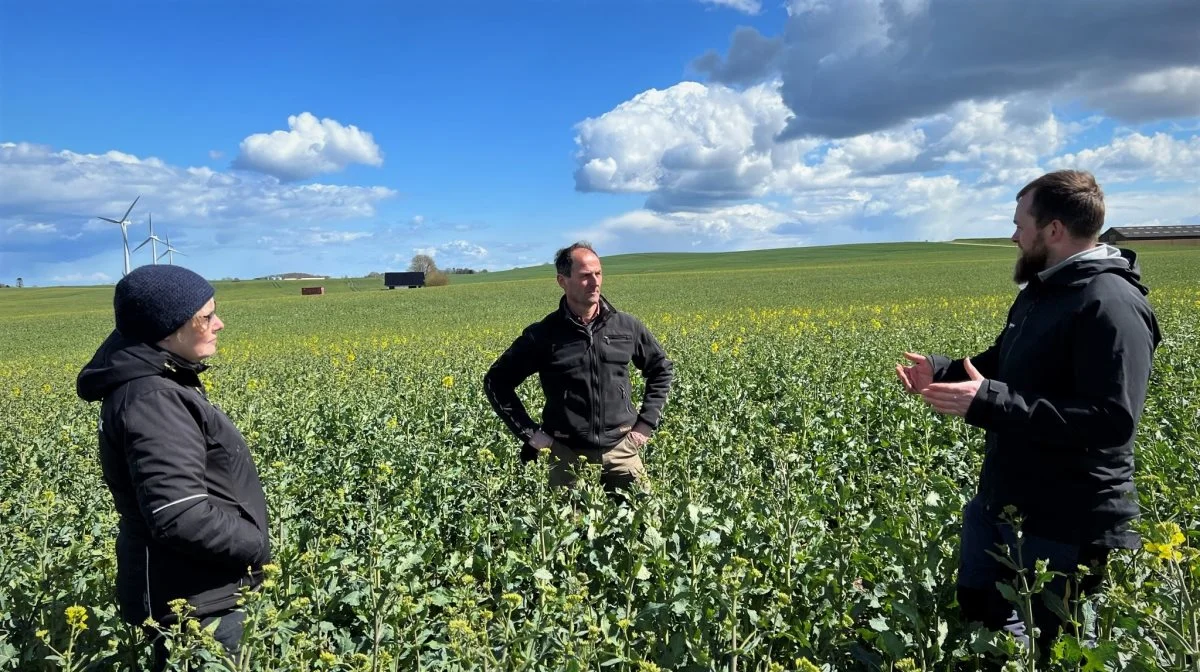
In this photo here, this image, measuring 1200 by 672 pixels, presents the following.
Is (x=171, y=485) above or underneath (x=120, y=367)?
underneath

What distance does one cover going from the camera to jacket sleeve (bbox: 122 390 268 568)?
2.35m

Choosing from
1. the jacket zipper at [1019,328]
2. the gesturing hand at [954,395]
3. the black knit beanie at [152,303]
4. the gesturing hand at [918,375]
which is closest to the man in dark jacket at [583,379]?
the gesturing hand at [918,375]

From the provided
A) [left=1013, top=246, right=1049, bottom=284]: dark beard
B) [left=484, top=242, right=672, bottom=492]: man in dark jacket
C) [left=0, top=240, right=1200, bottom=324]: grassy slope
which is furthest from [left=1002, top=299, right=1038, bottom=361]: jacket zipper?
[left=0, top=240, right=1200, bottom=324]: grassy slope

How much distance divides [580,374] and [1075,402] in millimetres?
2715

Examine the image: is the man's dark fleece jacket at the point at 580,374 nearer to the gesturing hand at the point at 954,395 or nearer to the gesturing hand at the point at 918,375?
the gesturing hand at the point at 918,375

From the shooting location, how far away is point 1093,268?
8.70 ft

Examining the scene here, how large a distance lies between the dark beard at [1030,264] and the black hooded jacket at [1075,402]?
0.18ft

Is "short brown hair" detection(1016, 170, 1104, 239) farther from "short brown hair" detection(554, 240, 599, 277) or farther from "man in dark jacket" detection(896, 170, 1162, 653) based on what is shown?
"short brown hair" detection(554, 240, 599, 277)

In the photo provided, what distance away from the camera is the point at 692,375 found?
34.5 feet

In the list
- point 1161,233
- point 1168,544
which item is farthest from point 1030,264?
point 1161,233

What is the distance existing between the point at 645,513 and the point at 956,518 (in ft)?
5.46

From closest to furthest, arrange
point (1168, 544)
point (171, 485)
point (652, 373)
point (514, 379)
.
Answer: point (1168, 544), point (171, 485), point (514, 379), point (652, 373)

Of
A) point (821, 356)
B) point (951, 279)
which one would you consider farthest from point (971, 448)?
point (951, 279)

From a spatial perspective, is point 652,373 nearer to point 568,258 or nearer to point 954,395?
point 568,258
